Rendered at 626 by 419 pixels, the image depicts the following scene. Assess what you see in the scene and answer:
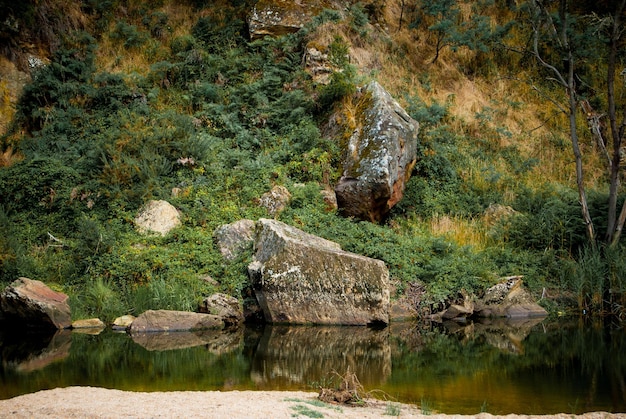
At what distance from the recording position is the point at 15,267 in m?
11.7

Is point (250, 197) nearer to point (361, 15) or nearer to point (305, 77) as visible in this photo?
point (305, 77)

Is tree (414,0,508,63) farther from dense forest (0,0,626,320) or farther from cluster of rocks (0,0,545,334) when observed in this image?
cluster of rocks (0,0,545,334)

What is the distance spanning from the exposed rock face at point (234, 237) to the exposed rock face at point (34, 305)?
3.36 m

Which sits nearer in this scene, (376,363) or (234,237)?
(376,363)

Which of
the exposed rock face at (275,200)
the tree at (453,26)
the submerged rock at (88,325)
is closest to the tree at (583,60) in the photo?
the tree at (453,26)

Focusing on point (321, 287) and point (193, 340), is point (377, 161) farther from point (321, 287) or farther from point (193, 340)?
point (193, 340)

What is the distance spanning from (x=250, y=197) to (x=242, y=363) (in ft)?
22.3

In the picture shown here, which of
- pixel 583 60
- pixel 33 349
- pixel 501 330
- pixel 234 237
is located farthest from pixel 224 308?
pixel 583 60

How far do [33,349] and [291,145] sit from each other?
359 inches

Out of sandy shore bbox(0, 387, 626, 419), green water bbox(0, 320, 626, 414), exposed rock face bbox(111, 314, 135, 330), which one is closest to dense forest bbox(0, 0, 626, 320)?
exposed rock face bbox(111, 314, 135, 330)

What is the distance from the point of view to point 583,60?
19.8 m

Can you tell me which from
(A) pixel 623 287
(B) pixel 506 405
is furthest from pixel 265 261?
(A) pixel 623 287

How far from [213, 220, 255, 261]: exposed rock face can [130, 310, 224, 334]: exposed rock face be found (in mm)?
1828

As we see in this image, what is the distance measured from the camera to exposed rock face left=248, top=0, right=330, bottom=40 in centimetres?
2033
